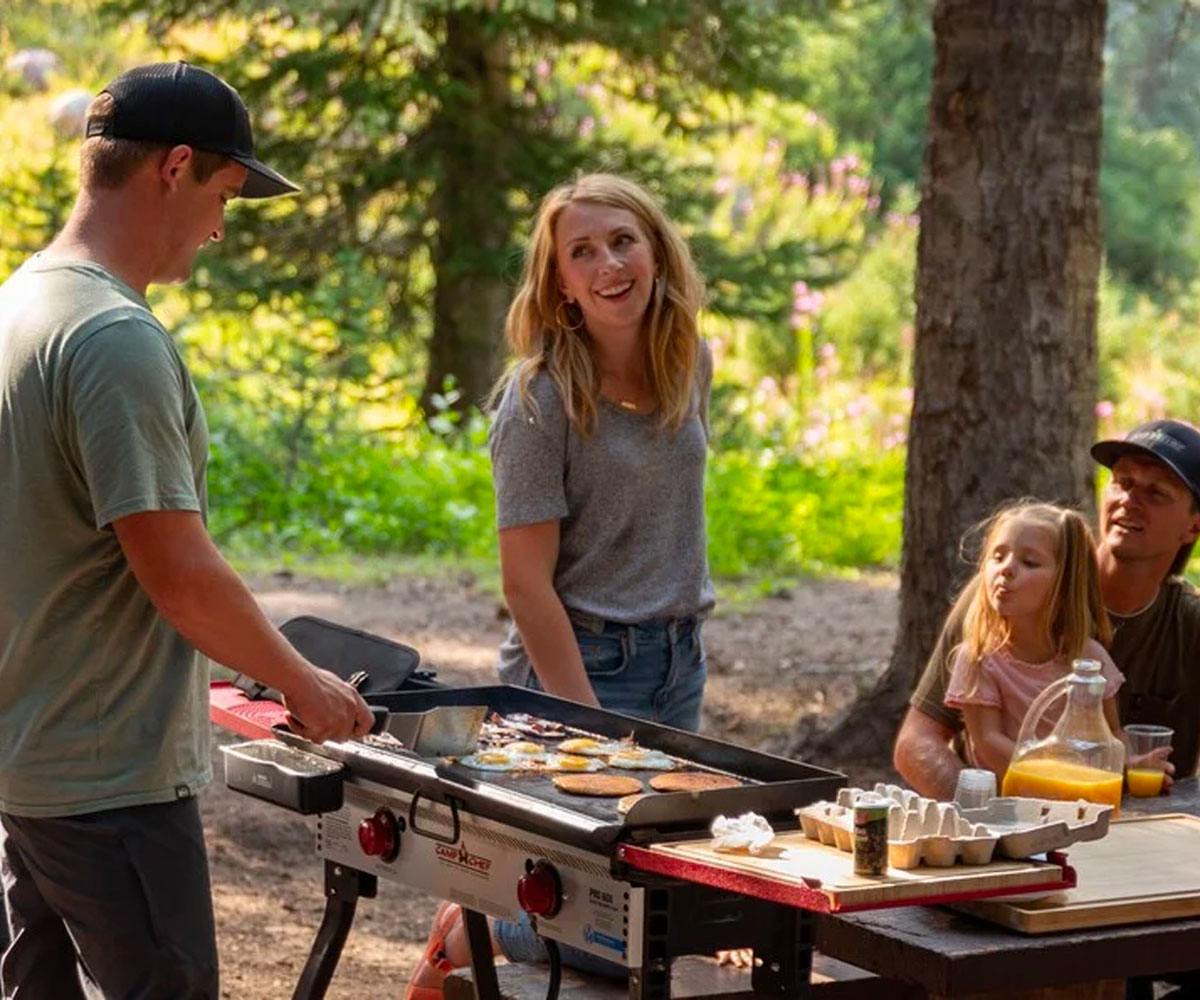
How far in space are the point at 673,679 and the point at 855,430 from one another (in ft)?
30.3

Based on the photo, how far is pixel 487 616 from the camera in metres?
9.87

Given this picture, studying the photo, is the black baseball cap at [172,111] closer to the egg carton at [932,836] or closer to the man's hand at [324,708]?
the man's hand at [324,708]

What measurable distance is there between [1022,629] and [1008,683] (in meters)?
0.12

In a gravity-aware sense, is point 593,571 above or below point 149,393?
below

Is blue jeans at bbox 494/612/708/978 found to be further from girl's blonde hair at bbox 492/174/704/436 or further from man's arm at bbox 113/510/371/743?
man's arm at bbox 113/510/371/743

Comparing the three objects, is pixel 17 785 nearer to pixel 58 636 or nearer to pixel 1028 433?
pixel 58 636

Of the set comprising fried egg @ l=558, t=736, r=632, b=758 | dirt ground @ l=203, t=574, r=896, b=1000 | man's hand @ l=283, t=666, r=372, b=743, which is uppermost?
man's hand @ l=283, t=666, r=372, b=743

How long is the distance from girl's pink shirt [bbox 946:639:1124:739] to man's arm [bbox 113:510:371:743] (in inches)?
57.4

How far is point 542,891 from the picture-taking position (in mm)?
3168

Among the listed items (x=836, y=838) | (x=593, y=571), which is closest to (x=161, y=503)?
(x=836, y=838)

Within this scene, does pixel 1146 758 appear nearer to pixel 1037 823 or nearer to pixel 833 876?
pixel 1037 823

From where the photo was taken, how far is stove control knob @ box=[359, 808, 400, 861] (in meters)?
3.55

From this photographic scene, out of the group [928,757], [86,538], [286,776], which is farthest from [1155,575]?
[86,538]

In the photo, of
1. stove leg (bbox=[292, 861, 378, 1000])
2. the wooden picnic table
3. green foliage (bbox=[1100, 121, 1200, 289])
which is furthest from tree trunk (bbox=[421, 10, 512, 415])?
green foliage (bbox=[1100, 121, 1200, 289])
